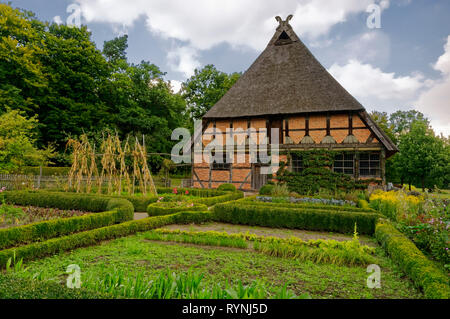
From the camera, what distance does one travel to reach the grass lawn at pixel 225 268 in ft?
12.5

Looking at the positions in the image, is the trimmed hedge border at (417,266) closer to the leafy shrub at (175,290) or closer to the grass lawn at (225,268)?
the grass lawn at (225,268)

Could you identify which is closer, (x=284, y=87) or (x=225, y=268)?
(x=225, y=268)

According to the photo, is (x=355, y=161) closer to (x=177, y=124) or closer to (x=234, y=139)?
(x=234, y=139)

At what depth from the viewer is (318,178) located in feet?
56.7

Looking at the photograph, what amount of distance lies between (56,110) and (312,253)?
2924 cm

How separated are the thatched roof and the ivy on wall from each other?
9.62ft

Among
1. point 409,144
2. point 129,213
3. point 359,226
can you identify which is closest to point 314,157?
point 359,226

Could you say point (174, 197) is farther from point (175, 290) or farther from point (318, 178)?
point (318, 178)

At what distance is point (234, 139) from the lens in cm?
1988

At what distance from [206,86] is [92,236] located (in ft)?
101

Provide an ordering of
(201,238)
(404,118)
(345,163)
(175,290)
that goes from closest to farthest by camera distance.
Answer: (175,290), (201,238), (345,163), (404,118)

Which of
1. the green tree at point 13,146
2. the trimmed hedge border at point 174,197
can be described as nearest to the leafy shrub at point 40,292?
the trimmed hedge border at point 174,197

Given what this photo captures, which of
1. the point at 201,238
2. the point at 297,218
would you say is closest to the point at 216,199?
the point at 297,218

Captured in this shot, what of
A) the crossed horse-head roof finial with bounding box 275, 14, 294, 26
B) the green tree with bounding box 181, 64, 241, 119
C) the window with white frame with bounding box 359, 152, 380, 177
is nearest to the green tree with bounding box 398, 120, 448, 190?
the window with white frame with bounding box 359, 152, 380, 177
